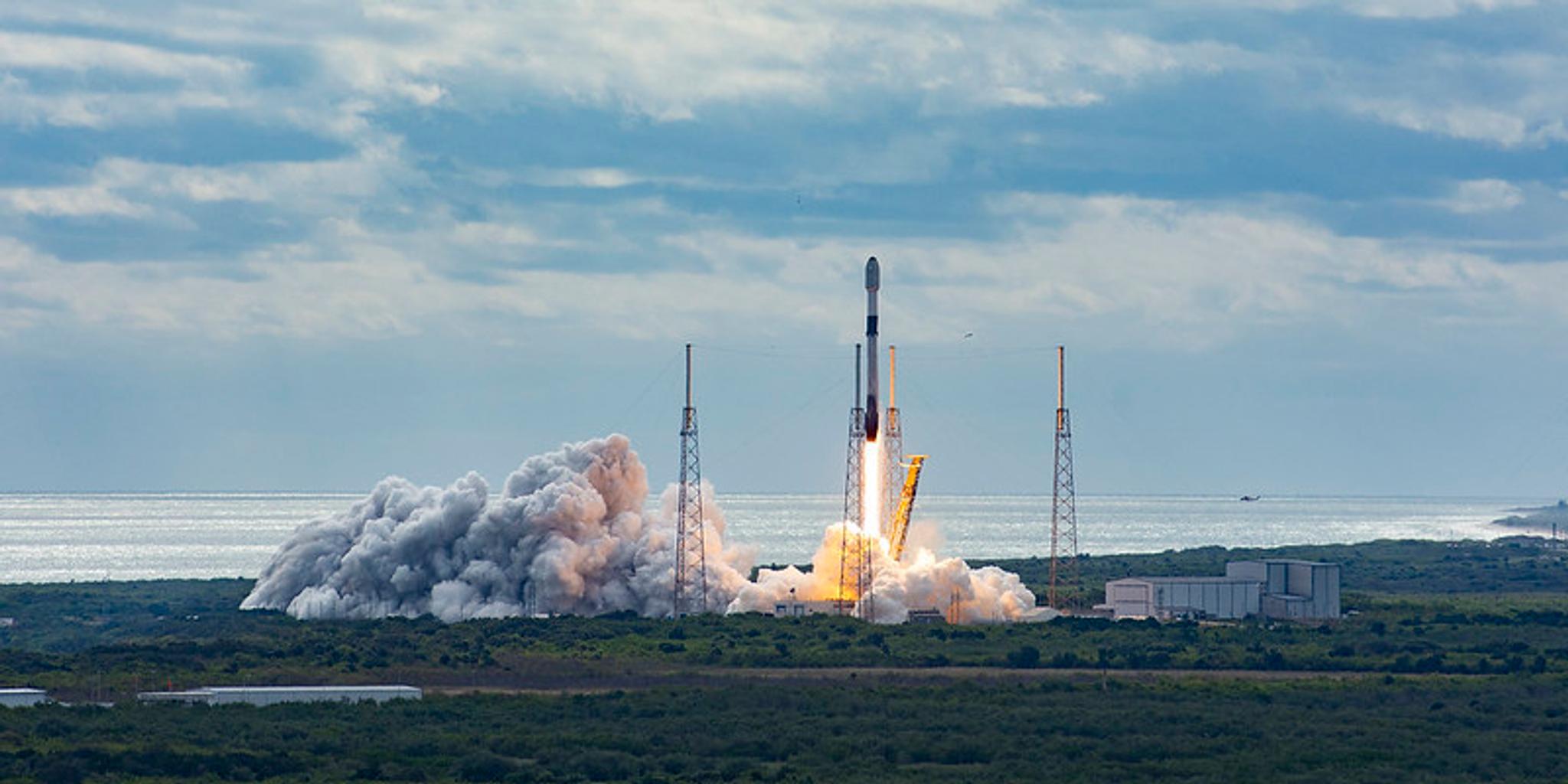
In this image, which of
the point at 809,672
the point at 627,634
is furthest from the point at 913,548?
the point at 809,672

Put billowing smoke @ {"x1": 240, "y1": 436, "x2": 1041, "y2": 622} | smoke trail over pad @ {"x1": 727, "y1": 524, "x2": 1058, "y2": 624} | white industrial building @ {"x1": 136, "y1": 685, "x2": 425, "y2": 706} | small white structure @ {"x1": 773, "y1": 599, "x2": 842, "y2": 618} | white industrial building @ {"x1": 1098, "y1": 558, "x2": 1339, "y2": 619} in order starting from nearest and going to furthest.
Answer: white industrial building @ {"x1": 136, "y1": 685, "x2": 425, "y2": 706} < smoke trail over pad @ {"x1": 727, "y1": 524, "x2": 1058, "y2": 624} < small white structure @ {"x1": 773, "y1": 599, "x2": 842, "y2": 618} < billowing smoke @ {"x1": 240, "y1": 436, "x2": 1041, "y2": 622} < white industrial building @ {"x1": 1098, "y1": 558, "x2": 1339, "y2": 619}

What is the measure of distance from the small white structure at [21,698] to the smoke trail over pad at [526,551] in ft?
127

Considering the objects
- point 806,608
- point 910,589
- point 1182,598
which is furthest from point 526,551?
point 1182,598

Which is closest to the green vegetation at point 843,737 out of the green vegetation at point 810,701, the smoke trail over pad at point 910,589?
the green vegetation at point 810,701

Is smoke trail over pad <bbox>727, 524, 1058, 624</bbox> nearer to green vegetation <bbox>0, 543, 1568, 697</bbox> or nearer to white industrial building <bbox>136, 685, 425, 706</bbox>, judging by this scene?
green vegetation <bbox>0, 543, 1568, 697</bbox>

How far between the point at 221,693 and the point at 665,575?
133 feet

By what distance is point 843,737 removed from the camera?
68.3 meters

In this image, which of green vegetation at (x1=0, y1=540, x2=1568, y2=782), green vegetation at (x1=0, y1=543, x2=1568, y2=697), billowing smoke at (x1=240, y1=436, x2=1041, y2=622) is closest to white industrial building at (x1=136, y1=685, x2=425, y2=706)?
green vegetation at (x1=0, y1=540, x2=1568, y2=782)

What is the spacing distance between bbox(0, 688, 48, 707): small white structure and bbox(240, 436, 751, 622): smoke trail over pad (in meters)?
38.8

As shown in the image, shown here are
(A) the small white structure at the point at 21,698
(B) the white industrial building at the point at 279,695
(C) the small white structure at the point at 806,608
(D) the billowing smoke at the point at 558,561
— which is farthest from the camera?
(D) the billowing smoke at the point at 558,561

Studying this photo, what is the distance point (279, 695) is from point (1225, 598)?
194 ft

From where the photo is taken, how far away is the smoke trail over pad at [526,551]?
11388 centimetres

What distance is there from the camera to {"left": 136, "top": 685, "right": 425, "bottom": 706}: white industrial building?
76062mm

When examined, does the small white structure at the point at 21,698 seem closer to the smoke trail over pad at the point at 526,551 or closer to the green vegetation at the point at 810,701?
the green vegetation at the point at 810,701
